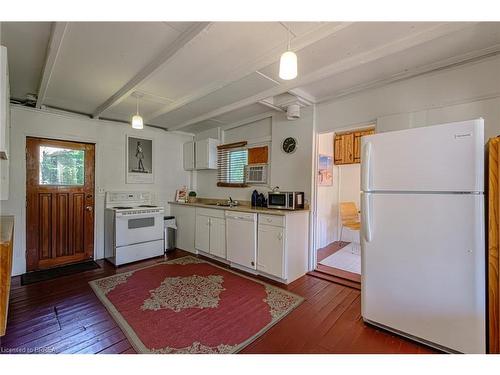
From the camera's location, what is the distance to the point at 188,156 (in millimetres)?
4875

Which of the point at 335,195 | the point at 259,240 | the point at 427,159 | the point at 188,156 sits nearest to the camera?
the point at 427,159

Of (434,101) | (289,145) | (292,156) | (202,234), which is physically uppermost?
(434,101)

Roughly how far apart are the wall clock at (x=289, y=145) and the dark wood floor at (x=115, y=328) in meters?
1.90

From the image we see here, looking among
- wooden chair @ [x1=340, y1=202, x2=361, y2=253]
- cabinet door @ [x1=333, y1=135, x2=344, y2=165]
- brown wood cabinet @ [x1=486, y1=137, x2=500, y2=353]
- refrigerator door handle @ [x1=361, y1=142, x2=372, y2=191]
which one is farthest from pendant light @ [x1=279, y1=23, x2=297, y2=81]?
wooden chair @ [x1=340, y1=202, x2=361, y2=253]

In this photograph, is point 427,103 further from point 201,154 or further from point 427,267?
point 201,154

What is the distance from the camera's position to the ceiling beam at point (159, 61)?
1.69m

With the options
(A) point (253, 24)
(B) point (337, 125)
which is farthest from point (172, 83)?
(B) point (337, 125)

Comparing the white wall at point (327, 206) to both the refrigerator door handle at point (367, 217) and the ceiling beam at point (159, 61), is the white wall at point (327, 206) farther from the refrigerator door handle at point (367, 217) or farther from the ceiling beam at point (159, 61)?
the ceiling beam at point (159, 61)

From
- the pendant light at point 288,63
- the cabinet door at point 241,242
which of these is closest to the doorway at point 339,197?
the cabinet door at point 241,242

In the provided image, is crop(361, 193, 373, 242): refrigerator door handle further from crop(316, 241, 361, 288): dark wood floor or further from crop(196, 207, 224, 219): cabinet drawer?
crop(196, 207, 224, 219): cabinet drawer

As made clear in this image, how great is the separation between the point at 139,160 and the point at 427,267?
4453 mm

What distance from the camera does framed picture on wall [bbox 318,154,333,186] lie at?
4.40 meters

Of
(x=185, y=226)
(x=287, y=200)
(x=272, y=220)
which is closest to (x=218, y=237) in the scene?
(x=185, y=226)
